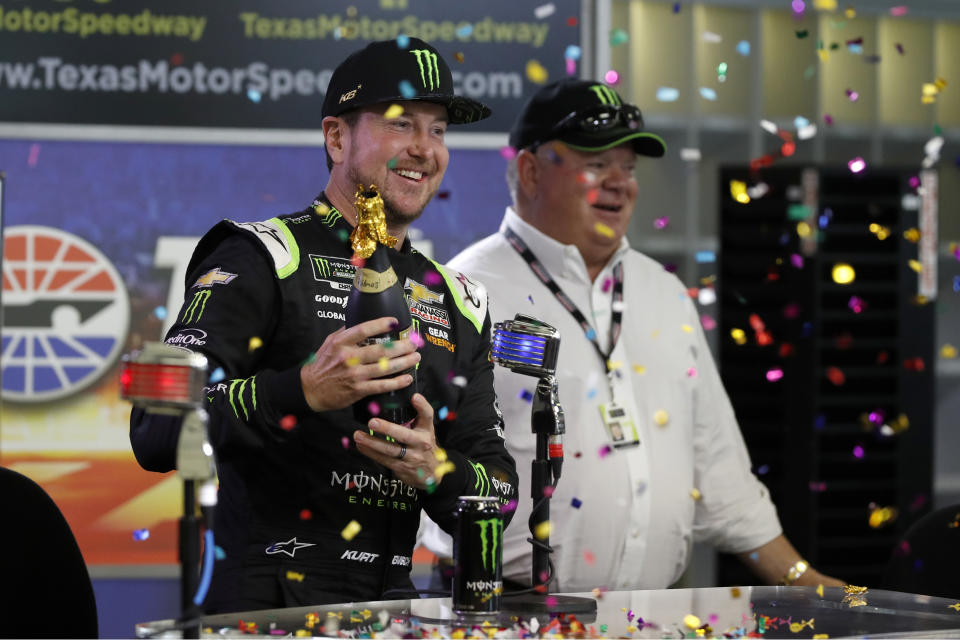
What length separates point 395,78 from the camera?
85.7 inches

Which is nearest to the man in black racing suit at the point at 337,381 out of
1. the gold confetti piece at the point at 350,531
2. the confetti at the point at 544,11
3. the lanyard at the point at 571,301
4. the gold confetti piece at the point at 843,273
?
the gold confetti piece at the point at 350,531

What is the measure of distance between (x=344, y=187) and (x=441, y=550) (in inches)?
39.9

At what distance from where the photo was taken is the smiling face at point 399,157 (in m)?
2.20

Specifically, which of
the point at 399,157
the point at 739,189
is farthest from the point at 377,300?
the point at 739,189

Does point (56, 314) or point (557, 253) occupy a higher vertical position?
point (557, 253)

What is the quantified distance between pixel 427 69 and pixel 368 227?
0.45 metres

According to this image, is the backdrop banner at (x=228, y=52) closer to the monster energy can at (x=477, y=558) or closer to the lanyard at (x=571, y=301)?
the lanyard at (x=571, y=301)

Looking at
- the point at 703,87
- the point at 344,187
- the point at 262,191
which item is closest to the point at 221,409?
the point at 344,187

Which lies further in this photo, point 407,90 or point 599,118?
point 599,118

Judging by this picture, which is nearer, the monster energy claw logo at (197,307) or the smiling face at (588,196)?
the monster energy claw logo at (197,307)

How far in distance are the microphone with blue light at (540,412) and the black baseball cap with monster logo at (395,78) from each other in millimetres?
491

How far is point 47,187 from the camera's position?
3.12 metres

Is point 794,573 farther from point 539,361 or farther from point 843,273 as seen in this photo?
point 843,273

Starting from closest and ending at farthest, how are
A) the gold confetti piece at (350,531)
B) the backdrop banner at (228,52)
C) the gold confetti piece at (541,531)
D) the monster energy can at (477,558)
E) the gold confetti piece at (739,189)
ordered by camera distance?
the monster energy can at (477,558)
the gold confetti piece at (541,531)
the gold confetti piece at (350,531)
the backdrop banner at (228,52)
the gold confetti piece at (739,189)
